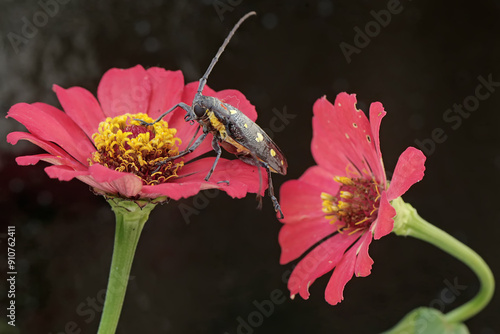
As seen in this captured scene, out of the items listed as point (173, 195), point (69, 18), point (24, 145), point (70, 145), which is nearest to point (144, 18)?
point (69, 18)

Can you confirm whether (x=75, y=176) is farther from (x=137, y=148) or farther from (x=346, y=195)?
(x=346, y=195)

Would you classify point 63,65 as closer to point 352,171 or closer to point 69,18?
point 69,18

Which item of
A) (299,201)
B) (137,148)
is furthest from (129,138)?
(299,201)

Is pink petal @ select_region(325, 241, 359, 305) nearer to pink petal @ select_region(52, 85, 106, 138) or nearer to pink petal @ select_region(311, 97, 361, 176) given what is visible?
pink petal @ select_region(311, 97, 361, 176)

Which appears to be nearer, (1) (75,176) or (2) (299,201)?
(1) (75,176)

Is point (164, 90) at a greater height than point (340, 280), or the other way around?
point (164, 90)

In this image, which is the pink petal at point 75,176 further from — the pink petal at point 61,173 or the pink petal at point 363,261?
the pink petal at point 363,261
